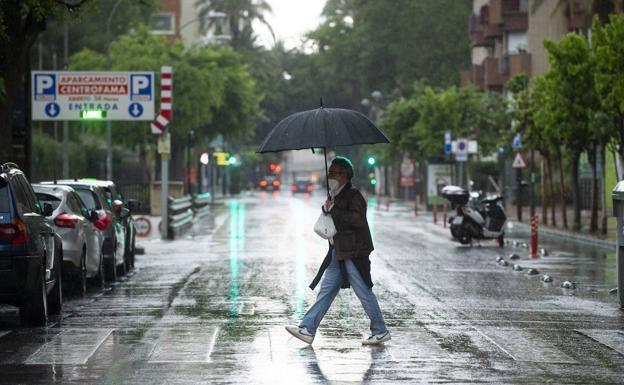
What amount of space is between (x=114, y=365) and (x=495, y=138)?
54161 mm

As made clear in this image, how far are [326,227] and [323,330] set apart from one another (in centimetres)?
175

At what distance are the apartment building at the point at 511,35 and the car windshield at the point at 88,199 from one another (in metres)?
40.9

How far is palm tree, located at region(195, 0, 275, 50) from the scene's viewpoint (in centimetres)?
10012

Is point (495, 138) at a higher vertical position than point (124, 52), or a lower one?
lower

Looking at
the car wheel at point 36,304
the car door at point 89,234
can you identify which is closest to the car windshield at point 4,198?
the car wheel at point 36,304

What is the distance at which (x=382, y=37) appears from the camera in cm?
9531

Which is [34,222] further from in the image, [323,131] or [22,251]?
[323,131]

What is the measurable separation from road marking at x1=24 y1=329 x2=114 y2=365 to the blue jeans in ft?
6.66

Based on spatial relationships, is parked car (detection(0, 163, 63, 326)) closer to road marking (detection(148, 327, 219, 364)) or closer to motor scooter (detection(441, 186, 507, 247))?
road marking (detection(148, 327, 219, 364))

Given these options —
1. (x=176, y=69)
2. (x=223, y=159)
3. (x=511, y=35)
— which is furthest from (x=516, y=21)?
(x=223, y=159)

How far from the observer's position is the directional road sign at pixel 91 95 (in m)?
36.8

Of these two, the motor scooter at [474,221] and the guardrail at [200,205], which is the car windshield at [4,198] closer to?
the motor scooter at [474,221]

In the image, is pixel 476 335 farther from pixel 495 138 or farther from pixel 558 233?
pixel 495 138

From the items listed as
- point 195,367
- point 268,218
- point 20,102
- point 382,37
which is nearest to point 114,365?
point 195,367
